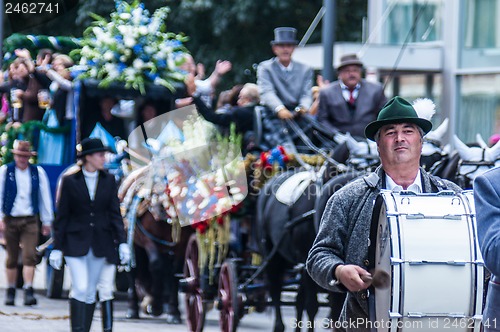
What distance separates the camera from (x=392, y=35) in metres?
22.9

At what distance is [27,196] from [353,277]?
10473 millimetres

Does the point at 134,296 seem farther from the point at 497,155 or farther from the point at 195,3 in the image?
the point at 195,3

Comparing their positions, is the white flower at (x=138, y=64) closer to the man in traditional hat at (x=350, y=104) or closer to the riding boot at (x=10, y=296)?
the man in traditional hat at (x=350, y=104)

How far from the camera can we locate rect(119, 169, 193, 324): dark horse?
13773 millimetres

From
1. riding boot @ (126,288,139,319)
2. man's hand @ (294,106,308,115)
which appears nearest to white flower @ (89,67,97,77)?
riding boot @ (126,288,139,319)

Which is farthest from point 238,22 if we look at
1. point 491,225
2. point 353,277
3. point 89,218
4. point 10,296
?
point 491,225

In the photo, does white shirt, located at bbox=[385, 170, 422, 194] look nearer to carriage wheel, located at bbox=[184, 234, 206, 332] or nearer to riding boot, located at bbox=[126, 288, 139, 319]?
carriage wheel, located at bbox=[184, 234, 206, 332]

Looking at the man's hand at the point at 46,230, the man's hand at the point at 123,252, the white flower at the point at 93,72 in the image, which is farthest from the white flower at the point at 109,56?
the man's hand at the point at 123,252

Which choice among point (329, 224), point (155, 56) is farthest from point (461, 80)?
point (329, 224)

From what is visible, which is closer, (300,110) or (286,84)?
(300,110)

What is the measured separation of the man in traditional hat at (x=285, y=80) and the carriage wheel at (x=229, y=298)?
198 cm

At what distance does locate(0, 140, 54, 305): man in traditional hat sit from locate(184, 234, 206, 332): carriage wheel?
2.47 m

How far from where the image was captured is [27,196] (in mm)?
15039

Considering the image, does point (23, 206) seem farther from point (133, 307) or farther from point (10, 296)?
point (133, 307)
